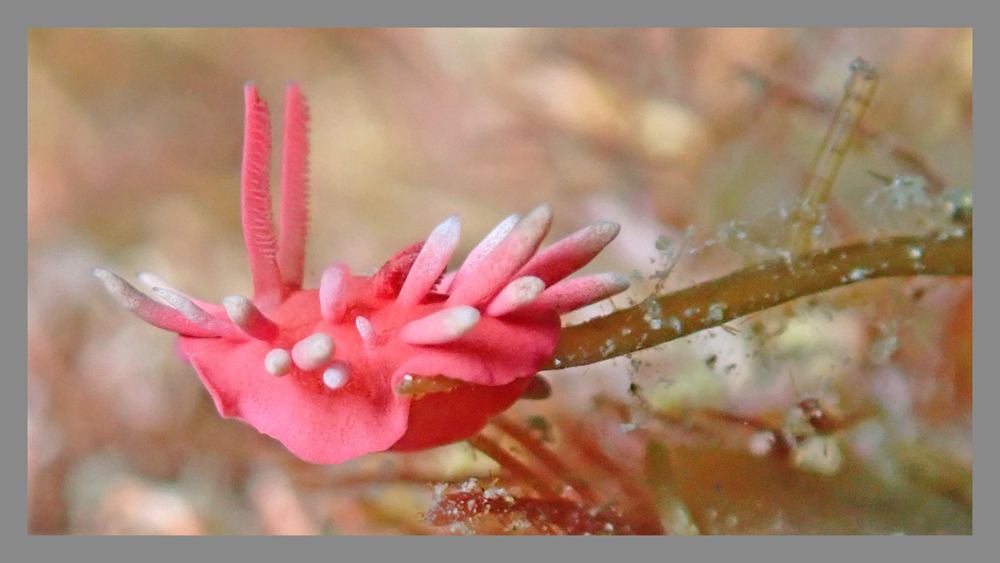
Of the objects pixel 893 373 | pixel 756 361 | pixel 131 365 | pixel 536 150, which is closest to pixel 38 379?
pixel 131 365

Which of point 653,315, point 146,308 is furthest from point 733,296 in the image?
point 146,308

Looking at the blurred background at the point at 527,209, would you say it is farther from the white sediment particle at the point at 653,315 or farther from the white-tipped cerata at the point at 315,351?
the white-tipped cerata at the point at 315,351

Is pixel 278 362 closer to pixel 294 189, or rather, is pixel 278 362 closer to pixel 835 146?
pixel 294 189

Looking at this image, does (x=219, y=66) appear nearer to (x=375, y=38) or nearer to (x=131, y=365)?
(x=375, y=38)

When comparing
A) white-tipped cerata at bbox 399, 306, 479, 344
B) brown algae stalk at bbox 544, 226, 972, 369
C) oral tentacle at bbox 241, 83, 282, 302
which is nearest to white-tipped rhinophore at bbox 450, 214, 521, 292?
white-tipped cerata at bbox 399, 306, 479, 344

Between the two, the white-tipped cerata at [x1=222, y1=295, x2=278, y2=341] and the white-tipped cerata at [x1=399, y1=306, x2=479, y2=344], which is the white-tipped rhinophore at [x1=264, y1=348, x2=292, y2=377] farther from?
the white-tipped cerata at [x1=399, y1=306, x2=479, y2=344]

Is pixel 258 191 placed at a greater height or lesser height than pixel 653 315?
greater

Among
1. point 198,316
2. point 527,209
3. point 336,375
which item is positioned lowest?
point 336,375
